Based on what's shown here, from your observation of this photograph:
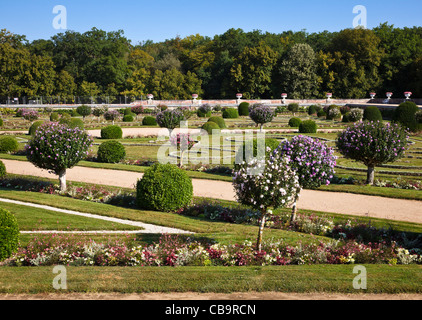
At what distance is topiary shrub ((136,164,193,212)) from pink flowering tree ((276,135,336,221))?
2.64 m

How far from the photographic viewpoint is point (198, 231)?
942 cm

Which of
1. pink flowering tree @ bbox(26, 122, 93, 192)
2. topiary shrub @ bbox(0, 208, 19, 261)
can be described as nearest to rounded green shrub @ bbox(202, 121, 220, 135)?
pink flowering tree @ bbox(26, 122, 93, 192)

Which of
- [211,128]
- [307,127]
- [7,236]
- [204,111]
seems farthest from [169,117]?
[204,111]

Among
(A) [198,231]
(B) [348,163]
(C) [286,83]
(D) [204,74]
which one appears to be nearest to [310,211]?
(A) [198,231]

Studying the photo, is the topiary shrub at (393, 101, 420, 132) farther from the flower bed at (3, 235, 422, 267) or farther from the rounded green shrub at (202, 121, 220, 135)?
the flower bed at (3, 235, 422, 267)

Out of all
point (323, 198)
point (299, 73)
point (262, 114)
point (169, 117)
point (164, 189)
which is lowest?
point (323, 198)

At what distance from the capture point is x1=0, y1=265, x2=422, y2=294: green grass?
21.5 feet

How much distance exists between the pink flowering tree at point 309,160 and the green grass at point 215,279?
104 inches

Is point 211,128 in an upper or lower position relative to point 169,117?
lower

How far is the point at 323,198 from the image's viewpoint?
12320 mm

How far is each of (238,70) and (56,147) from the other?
47502mm

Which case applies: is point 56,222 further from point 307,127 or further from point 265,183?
point 307,127

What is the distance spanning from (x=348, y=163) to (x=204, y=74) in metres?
47.3

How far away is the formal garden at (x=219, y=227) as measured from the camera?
271 inches
